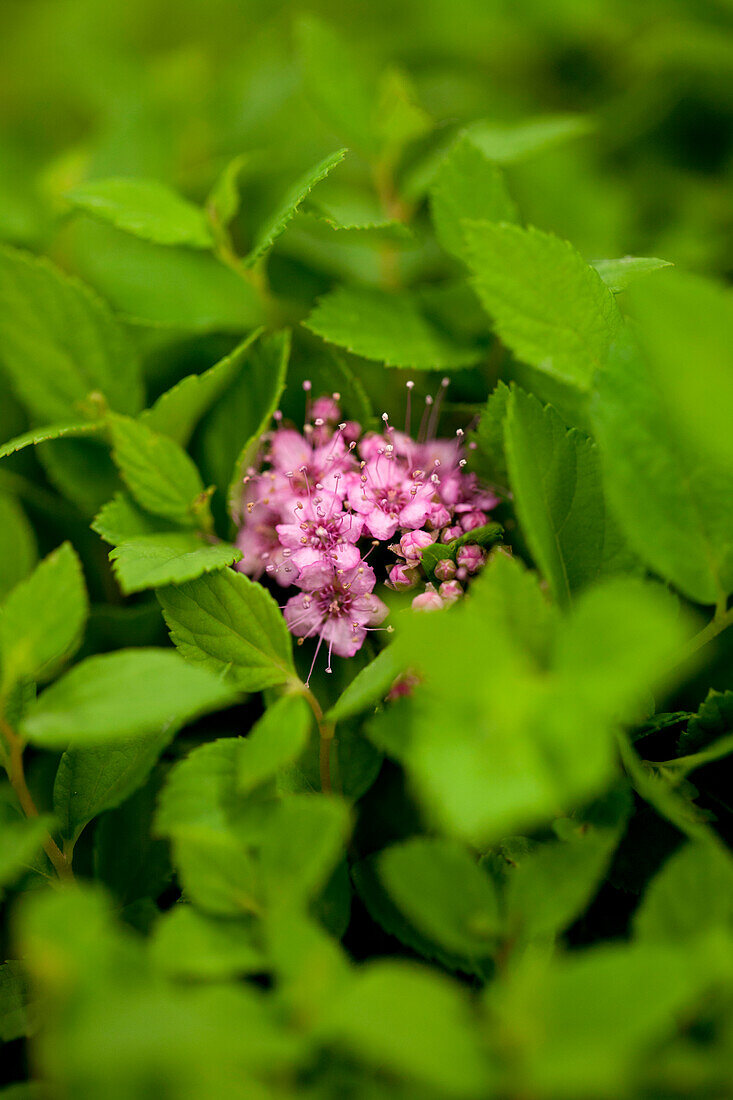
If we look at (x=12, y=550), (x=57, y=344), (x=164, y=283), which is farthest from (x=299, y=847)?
(x=164, y=283)

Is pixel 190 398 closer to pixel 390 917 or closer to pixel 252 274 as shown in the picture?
pixel 252 274

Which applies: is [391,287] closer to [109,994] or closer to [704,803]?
[704,803]

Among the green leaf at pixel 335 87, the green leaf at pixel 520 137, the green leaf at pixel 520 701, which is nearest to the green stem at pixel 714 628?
the green leaf at pixel 520 701

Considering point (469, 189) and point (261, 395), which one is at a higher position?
point (469, 189)

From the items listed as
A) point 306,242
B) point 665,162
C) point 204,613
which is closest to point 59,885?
point 204,613

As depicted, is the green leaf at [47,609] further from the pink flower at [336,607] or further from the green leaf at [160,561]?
the pink flower at [336,607]

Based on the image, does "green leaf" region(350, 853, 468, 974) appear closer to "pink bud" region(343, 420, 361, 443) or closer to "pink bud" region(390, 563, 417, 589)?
"pink bud" region(390, 563, 417, 589)

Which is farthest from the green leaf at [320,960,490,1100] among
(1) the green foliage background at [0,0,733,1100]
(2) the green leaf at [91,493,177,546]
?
(2) the green leaf at [91,493,177,546]
